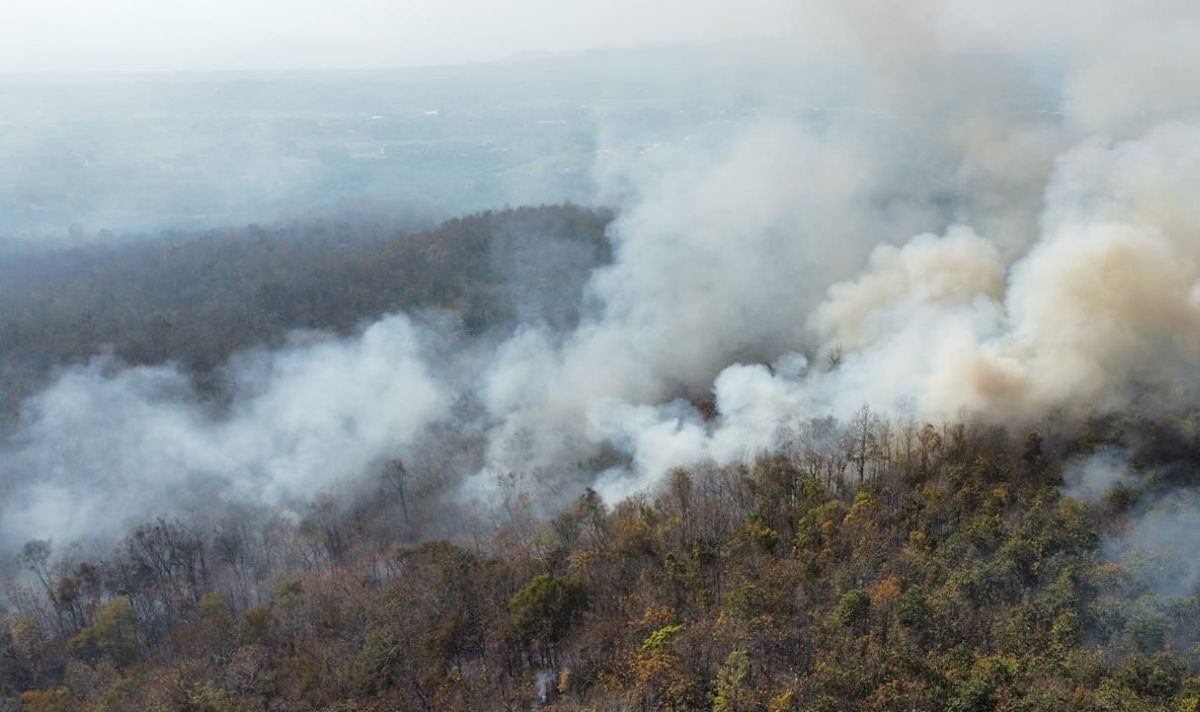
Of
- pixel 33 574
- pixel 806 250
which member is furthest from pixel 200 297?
pixel 806 250

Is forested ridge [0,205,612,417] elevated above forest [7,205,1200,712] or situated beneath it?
elevated above

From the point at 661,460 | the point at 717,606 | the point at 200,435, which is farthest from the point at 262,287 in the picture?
the point at 717,606

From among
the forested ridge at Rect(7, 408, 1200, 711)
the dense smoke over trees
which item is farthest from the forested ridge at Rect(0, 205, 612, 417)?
the forested ridge at Rect(7, 408, 1200, 711)

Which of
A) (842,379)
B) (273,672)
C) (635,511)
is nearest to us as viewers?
(273,672)

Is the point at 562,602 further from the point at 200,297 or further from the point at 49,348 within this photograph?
the point at 200,297

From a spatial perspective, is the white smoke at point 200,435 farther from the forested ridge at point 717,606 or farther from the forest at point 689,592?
the forested ridge at point 717,606

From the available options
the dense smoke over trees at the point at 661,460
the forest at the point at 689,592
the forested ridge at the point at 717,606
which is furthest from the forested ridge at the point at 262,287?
the forested ridge at the point at 717,606

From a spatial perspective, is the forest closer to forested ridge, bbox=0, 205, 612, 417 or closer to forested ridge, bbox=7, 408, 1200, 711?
forested ridge, bbox=7, 408, 1200, 711

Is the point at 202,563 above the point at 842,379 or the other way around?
the other way around
